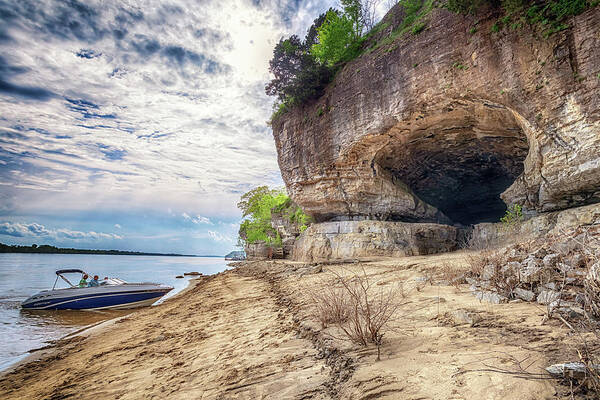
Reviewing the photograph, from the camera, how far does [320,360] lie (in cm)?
293

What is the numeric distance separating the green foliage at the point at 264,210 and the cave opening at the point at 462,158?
15267 mm

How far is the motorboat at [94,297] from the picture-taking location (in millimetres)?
11500

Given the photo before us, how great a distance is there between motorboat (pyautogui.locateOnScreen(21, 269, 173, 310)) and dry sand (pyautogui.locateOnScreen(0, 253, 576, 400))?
675 centimetres

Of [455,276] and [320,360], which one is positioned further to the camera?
[455,276]

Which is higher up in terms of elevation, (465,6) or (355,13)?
(355,13)

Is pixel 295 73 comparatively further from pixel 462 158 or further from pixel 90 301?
pixel 90 301

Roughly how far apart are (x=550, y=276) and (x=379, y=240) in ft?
43.9

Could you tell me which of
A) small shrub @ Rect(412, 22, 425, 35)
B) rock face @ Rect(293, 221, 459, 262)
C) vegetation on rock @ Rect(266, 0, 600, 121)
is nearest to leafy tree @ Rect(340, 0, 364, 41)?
vegetation on rock @ Rect(266, 0, 600, 121)

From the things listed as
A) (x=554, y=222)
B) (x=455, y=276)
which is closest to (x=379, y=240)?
(x=554, y=222)

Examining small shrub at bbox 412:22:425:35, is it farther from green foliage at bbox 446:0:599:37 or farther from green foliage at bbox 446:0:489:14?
green foliage at bbox 446:0:599:37

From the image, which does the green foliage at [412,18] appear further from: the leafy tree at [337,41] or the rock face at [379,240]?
the rock face at [379,240]

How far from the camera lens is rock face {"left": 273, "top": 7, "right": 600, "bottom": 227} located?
9695 millimetres

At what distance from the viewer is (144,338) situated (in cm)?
610

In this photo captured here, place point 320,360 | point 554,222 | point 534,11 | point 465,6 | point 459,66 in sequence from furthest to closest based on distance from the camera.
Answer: point 459,66
point 465,6
point 554,222
point 534,11
point 320,360
